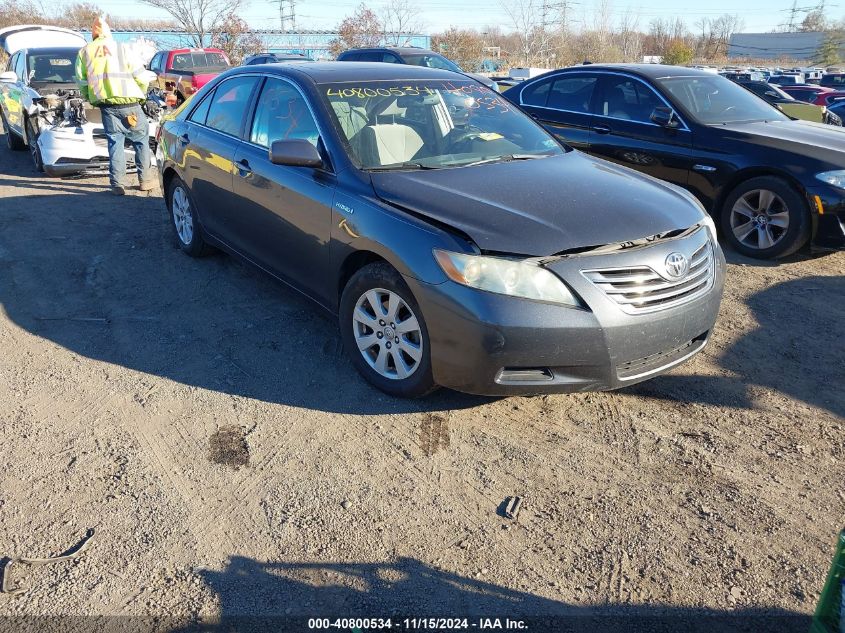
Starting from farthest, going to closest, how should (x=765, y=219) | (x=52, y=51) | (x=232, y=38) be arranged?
(x=232, y=38), (x=52, y=51), (x=765, y=219)

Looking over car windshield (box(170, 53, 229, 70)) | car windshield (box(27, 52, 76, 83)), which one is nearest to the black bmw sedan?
car windshield (box(27, 52, 76, 83))

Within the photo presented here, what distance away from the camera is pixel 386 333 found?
355 centimetres

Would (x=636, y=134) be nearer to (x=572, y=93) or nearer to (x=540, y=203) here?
(x=572, y=93)

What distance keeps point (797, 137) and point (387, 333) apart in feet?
15.1

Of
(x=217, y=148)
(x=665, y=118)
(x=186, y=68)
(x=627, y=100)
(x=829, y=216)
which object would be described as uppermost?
(x=627, y=100)

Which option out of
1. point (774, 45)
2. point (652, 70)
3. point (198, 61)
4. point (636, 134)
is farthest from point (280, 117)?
point (774, 45)

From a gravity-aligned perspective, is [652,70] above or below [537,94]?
above

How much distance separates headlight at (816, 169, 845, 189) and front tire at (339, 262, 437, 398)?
163 inches

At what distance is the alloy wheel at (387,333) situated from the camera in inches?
134

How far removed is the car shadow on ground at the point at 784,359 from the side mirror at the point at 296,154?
2177mm

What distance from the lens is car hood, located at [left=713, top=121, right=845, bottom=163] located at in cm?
573

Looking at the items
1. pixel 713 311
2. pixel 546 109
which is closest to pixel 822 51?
pixel 546 109

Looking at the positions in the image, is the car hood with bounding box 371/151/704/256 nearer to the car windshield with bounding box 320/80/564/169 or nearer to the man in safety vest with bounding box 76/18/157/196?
the car windshield with bounding box 320/80/564/169

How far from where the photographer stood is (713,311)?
3502 millimetres
